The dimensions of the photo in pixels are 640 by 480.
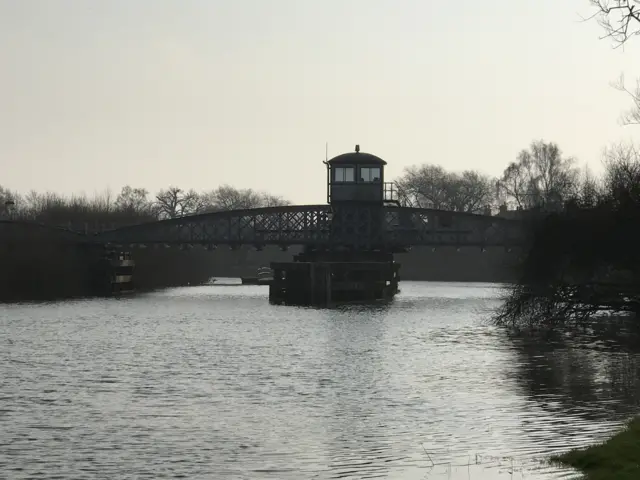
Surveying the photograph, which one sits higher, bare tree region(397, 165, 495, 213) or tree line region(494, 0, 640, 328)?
bare tree region(397, 165, 495, 213)

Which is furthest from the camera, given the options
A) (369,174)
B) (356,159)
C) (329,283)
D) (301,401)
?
(369,174)

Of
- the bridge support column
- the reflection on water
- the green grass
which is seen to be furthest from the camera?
the bridge support column

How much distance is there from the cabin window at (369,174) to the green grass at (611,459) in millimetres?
85873

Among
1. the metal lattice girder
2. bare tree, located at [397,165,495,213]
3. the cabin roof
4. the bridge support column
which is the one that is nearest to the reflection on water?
the cabin roof

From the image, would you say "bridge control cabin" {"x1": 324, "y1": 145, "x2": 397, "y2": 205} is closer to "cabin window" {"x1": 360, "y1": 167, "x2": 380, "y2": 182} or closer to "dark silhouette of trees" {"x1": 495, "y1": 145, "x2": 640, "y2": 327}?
"cabin window" {"x1": 360, "y1": 167, "x2": 380, "y2": 182}

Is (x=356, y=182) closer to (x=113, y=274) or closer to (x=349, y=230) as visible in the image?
(x=349, y=230)

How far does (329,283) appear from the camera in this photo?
9888 cm

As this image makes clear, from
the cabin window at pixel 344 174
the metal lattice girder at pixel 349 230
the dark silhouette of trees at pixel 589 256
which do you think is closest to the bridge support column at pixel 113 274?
the metal lattice girder at pixel 349 230

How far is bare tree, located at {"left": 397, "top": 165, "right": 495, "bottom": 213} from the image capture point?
17212 centimetres

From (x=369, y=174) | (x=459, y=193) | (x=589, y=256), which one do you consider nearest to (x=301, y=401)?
(x=589, y=256)

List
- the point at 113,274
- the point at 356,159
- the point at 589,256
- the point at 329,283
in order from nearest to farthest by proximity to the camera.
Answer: the point at 589,256 → the point at 329,283 → the point at 356,159 → the point at 113,274

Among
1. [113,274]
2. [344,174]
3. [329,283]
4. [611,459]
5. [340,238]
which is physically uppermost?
[344,174]

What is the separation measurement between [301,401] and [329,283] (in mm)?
65050

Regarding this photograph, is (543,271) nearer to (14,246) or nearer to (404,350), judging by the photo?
(404,350)
